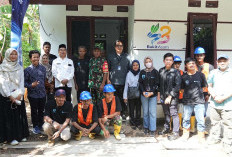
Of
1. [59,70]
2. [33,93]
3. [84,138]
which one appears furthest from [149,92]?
[33,93]

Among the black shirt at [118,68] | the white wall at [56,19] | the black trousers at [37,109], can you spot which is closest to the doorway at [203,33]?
the black shirt at [118,68]

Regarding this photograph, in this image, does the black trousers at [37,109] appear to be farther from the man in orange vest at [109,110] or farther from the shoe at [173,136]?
the shoe at [173,136]

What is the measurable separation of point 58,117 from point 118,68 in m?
1.73

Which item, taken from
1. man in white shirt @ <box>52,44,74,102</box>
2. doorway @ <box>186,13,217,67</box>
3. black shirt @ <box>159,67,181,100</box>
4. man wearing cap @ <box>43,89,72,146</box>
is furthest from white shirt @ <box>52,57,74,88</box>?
doorway @ <box>186,13,217,67</box>

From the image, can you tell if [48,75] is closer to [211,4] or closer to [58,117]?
[58,117]

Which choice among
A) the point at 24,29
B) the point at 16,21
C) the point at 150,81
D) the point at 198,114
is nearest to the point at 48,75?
the point at 16,21

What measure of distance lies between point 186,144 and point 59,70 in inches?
120

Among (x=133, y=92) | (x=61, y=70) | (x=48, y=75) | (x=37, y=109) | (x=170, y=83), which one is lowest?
(x=37, y=109)

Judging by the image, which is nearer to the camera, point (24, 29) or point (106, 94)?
point (106, 94)

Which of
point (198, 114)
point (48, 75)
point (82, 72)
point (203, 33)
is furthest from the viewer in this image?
point (203, 33)

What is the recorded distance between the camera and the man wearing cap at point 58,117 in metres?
4.36

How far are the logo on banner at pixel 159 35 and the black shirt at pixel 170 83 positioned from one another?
1.36 meters

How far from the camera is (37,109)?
5008mm

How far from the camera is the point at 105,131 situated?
4555mm
